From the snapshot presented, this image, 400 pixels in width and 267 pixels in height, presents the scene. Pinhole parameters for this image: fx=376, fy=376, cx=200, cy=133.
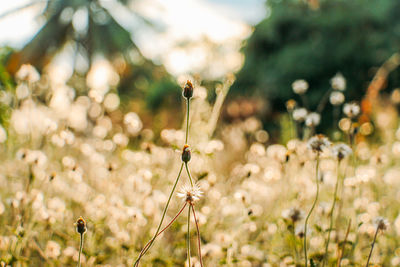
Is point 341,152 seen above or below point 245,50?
below

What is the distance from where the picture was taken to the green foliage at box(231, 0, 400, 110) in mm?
11633

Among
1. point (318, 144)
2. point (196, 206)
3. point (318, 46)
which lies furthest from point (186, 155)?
point (318, 46)

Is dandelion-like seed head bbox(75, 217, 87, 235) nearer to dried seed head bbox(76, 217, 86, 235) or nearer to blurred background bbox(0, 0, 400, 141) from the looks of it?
dried seed head bbox(76, 217, 86, 235)

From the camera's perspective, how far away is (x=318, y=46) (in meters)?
12.0

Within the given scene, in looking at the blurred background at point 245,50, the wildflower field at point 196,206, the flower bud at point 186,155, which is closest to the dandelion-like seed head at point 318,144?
the wildflower field at point 196,206

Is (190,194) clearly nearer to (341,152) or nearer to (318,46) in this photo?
(341,152)

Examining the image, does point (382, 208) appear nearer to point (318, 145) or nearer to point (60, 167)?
point (318, 145)

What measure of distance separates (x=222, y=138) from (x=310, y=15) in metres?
9.42

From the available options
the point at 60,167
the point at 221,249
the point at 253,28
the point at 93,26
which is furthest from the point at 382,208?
the point at 93,26

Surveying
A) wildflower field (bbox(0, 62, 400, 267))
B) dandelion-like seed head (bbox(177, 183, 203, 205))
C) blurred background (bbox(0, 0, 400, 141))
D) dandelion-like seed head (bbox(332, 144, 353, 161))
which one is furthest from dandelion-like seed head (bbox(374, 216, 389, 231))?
blurred background (bbox(0, 0, 400, 141))

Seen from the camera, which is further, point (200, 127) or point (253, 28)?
point (253, 28)

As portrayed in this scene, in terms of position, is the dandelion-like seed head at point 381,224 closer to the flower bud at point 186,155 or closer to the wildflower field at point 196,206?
the wildflower field at point 196,206

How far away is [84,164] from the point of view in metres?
3.30

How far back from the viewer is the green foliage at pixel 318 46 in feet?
38.2
